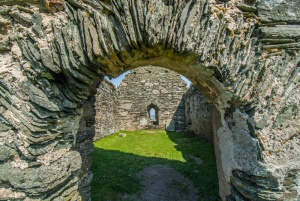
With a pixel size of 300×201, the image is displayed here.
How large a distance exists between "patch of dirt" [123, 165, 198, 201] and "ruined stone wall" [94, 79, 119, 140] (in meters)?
3.95

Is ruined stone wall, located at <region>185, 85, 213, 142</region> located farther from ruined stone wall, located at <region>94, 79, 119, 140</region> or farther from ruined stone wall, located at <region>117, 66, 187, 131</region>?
ruined stone wall, located at <region>94, 79, 119, 140</region>

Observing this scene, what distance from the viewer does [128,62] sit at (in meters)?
1.91

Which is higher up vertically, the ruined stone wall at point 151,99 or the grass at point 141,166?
the ruined stone wall at point 151,99

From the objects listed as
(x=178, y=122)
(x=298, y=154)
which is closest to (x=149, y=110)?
(x=178, y=122)

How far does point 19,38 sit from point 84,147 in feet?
5.44

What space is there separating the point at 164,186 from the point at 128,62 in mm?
3270

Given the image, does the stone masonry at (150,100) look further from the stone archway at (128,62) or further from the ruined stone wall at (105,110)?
the stone archway at (128,62)

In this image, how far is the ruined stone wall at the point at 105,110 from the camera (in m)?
8.23

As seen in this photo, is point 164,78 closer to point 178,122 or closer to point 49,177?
point 178,122

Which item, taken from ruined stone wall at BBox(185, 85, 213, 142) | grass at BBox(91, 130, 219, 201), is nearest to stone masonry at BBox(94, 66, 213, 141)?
ruined stone wall at BBox(185, 85, 213, 142)

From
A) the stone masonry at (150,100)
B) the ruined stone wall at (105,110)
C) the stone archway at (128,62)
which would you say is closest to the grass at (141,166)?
the ruined stone wall at (105,110)

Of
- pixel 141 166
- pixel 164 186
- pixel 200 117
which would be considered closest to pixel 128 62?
pixel 164 186

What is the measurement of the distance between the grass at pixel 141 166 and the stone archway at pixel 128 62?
208cm

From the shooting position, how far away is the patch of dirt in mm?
3684
